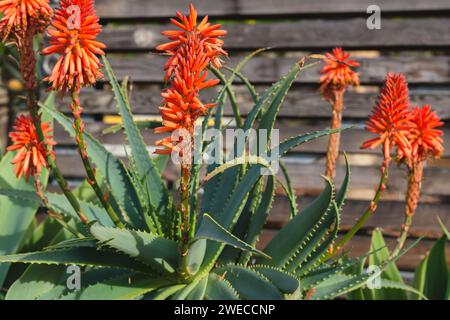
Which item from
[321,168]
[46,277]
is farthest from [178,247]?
[321,168]

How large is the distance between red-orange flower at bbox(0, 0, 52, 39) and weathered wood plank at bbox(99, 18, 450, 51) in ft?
5.51

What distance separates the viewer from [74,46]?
1198mm

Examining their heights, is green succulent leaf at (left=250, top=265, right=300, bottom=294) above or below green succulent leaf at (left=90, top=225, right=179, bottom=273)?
below

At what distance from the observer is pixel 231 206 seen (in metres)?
1.39

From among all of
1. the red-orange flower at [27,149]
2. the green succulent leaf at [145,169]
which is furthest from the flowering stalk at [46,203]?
the green succulent leaf at [145,169]

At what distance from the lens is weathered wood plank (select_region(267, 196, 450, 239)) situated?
263 cm

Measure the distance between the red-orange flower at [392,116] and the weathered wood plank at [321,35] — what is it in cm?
143

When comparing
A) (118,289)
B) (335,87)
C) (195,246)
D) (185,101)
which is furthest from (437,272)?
(185,101)

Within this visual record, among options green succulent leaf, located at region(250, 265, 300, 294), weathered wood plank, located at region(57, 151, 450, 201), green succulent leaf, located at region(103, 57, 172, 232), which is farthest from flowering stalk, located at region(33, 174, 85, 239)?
weathered wood plank, located at region(57, 151, 450, 201)

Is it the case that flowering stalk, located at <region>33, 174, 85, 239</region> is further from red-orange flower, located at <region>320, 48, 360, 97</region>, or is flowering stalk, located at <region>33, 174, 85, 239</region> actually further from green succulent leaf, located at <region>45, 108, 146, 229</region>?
red-orange flower, located at <region>320, 48, 360, 97</region>

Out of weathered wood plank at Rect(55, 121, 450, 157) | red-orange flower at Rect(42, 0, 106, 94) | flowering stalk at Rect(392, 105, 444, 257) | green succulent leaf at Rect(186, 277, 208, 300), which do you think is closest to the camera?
red-orange flower at Rect(42, 0, 106, 94)

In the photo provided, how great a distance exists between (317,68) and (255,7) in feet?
1.40

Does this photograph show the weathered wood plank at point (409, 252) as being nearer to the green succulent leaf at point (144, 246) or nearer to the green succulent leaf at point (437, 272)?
the green succulent leaf at point (437, 272)
